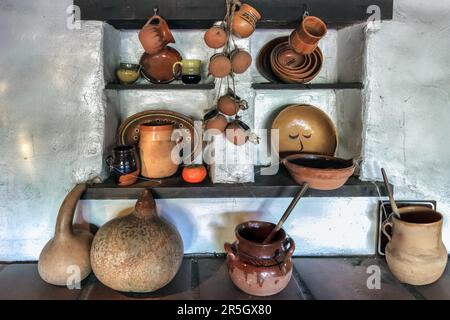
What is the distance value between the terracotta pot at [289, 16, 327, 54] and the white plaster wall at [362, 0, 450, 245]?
222 mm

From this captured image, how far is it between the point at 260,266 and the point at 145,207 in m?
0.46

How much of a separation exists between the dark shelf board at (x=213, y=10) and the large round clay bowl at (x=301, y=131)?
15.9 inches

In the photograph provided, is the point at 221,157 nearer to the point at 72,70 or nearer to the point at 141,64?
the point at 141,64

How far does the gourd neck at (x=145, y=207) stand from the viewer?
1.30 meters

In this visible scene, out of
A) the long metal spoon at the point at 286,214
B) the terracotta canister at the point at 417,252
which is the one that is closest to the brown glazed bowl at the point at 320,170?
the long metal spoon at the point at 286,214

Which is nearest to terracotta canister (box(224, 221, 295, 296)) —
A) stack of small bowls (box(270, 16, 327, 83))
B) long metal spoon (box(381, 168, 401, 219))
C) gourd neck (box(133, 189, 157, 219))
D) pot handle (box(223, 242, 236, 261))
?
pot handle (box(223, 242, 236, 261))

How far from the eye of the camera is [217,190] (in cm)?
140

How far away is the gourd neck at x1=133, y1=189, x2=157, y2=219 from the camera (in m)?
1.30

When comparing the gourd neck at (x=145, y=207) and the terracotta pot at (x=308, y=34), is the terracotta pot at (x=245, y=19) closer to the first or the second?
Result: the terracotta pot at (x=308, y=34)

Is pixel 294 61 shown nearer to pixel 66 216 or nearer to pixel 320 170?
pixel 320 170

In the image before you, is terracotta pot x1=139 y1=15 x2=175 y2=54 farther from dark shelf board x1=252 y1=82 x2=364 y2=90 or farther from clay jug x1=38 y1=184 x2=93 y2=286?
clay jug x1=38 y1=184 x2=93 y2=286

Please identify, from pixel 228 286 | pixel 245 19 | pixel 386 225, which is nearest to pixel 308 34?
pixel 245 19

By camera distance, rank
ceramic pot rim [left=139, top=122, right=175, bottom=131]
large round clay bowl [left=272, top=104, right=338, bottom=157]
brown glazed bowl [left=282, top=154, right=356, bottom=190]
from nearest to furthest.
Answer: brown glazed bowl [left=282, top=154, right=356, bottom=190] → ceramic pot rim [left=139, top=122, right=175, bottom=131] → large round clay bowl [left=272, top=104, right=338, bottom=157]
